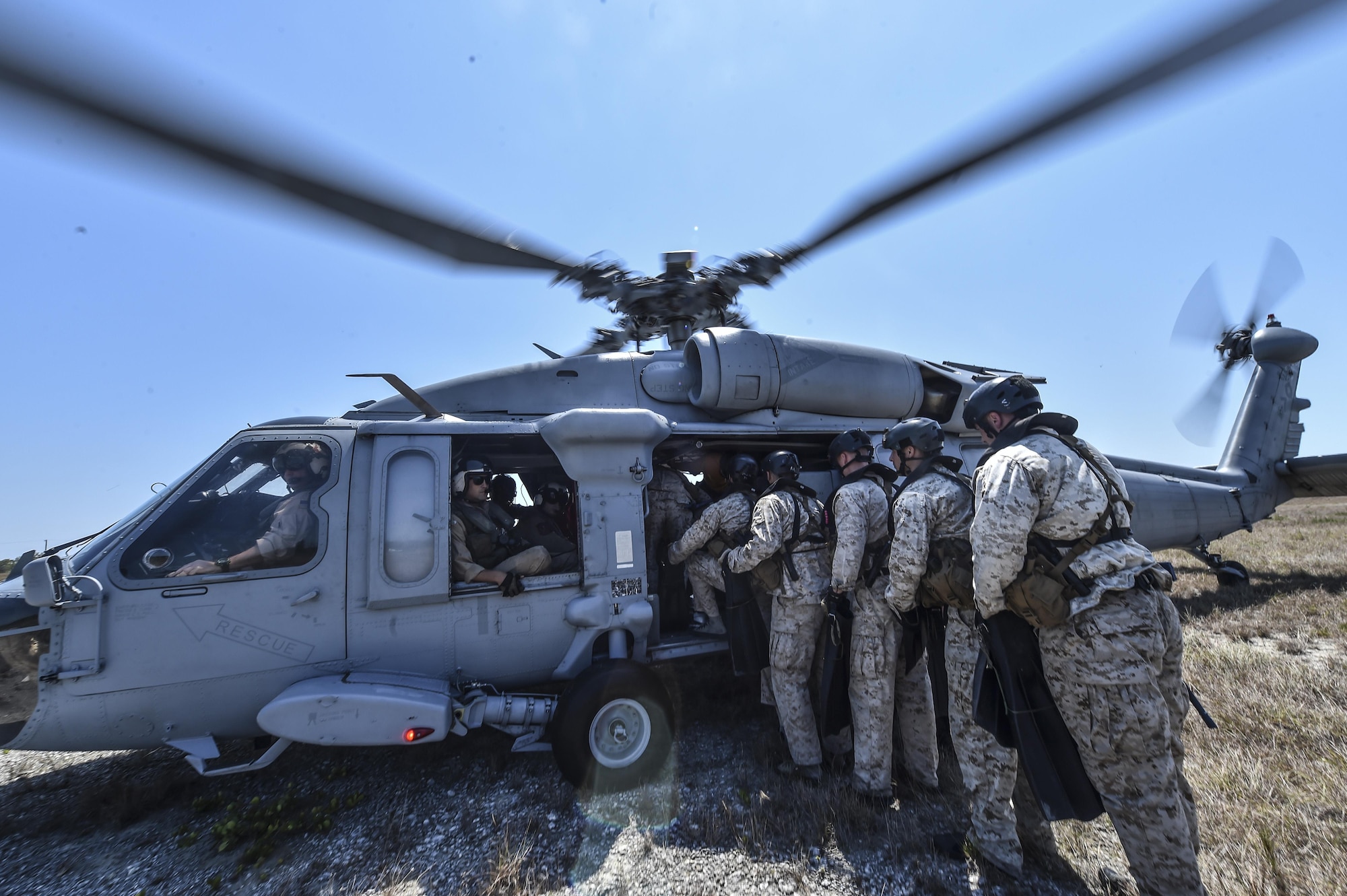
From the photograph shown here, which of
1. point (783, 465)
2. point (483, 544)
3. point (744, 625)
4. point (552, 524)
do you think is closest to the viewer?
point (483, 544)

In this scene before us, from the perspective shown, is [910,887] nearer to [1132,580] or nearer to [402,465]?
[1132,580]

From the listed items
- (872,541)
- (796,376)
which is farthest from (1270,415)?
(872,541)

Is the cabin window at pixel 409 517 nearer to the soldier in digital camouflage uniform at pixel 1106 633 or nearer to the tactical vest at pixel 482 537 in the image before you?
the tactical vest at pixel 482 537

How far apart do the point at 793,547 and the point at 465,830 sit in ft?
7.83

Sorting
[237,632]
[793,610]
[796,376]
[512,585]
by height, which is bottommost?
[793,610]

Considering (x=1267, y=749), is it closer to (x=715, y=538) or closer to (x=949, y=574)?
(x=949, y=574)

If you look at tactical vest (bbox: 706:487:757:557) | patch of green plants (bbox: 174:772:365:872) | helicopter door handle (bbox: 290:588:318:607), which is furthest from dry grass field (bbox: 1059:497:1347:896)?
helicopter door handle (bbox: 290:588:318:607)

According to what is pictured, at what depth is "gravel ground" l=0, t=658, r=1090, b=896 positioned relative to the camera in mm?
2602

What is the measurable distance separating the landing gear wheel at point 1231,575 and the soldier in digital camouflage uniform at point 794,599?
824cm

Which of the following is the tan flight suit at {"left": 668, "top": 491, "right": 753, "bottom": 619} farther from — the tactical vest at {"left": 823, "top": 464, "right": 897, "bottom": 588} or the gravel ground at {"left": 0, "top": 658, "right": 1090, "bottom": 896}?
the gravel ground at {"left": 0, "top": 658, "right": 1090, "bottom": 896}

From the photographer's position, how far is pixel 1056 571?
2363 millimetres

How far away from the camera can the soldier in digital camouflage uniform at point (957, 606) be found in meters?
2.63

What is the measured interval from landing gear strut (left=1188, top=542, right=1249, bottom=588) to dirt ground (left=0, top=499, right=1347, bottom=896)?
16.2 ft

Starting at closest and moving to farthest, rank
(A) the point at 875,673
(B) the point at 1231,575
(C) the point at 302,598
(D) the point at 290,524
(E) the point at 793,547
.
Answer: (C) the point at 302,598 → (D) the point at 290,524 → (A) the point at 875,673 → (E) the point at 793,547 → (B) the point at 1231,575
